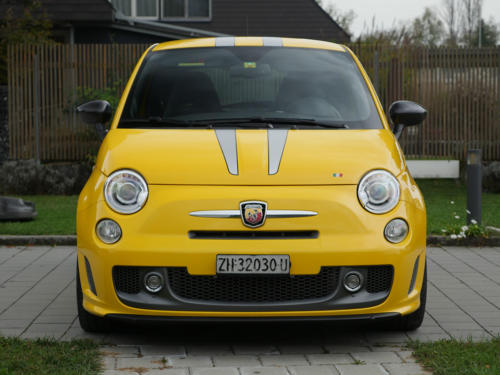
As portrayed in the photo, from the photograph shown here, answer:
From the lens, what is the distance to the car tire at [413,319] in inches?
194

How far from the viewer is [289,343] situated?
4801 mm

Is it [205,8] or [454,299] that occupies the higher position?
[205,8]

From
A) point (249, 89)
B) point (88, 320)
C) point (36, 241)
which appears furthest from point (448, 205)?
point (88, 320)

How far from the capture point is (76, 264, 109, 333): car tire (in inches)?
193

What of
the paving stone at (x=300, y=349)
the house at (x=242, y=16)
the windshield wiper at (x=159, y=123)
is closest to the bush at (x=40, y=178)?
the house at (x=242, y=16)

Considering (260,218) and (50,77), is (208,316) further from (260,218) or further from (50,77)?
(50,77)

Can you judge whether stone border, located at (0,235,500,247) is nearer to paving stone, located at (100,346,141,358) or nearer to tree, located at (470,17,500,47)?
paving stone, located at (100,346,141,358)

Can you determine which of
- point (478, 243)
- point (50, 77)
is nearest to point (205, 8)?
point (50, 77)

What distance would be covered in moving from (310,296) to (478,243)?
4600 millimetres

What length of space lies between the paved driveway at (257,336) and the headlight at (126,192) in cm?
79

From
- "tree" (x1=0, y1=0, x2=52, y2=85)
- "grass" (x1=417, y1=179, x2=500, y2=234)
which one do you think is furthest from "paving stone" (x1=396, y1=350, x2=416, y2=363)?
"tree" (x1=0, y1=0, x2=52, y2=85)

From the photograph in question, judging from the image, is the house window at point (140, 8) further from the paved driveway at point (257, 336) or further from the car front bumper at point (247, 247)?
the car front bumper at point (247, 247)

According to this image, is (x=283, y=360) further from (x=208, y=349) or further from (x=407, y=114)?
(x=407, y=114)

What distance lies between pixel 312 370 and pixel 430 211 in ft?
23.9
